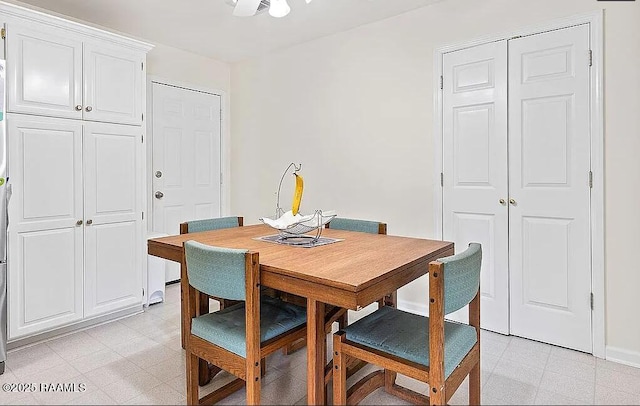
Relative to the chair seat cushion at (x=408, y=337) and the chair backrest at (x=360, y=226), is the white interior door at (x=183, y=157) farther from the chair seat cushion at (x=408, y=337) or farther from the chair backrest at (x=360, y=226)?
the chair seat cushion at (x=408, y=337)

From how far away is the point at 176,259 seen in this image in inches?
75.6

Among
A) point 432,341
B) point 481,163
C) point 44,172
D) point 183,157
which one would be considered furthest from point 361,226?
point 183,157

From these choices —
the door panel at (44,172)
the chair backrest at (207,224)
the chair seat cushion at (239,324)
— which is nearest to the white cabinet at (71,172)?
the door panel at (44,172)

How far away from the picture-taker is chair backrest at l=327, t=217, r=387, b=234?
242cm

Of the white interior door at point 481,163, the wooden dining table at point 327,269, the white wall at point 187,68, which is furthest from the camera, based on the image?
the white wall at point 187,68

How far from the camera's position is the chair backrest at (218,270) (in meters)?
1.49

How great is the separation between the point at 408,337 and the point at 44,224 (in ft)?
7.93

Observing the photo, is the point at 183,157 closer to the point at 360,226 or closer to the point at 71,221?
the point at 71,221

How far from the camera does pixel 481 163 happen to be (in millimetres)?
2723

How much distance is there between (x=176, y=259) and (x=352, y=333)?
95 centimetres

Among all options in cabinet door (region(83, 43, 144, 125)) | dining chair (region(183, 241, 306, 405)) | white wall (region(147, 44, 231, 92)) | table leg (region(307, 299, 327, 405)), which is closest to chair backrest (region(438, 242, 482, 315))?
table leg (region(307, 299, 327, 405))

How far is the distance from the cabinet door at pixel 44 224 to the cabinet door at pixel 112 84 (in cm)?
22

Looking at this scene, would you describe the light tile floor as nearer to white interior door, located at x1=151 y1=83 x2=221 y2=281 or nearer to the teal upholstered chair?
the teal upholstered chair

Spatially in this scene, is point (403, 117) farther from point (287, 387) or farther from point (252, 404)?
point (252, 404)
